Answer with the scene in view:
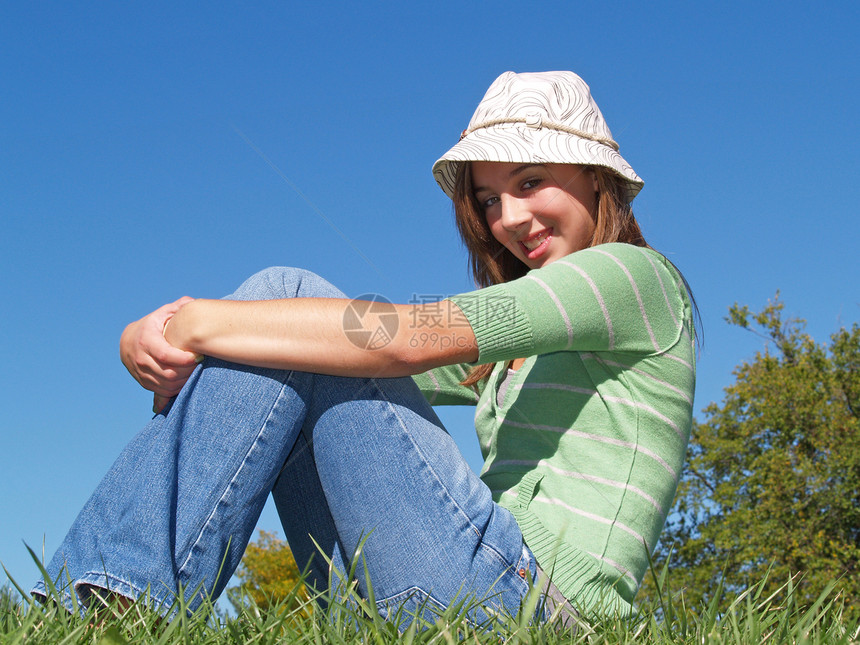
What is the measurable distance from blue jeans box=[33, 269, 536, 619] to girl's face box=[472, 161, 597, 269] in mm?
1111

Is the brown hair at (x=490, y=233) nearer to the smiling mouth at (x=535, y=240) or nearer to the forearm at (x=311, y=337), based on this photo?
the smiling mouth at (x=535, y=240)

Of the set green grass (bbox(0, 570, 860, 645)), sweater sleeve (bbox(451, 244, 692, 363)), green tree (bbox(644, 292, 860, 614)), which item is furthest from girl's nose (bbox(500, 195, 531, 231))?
green tree (bbox(644, 292, 860, 614))

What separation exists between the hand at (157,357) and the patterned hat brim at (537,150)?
1340 millimetres

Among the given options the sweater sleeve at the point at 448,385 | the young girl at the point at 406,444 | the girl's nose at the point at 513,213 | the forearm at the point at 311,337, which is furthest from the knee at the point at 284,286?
the sweater sleeve at the point at 448,385

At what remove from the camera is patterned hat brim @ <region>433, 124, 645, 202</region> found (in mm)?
2891

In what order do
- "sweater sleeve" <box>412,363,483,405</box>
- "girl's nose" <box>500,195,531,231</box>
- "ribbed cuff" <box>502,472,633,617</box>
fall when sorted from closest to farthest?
"ribbed cuff" <box>502,472,633,617</box>, "girl's nose" <box>500,195,531,231</box>, "sweater sleeve" <box>412,363,483,405</box>

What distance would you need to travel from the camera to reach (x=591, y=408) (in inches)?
94.3

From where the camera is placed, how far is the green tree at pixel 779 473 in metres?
14.4

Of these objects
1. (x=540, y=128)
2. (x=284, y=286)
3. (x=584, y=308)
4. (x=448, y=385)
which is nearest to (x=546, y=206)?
(x=540, y=128)

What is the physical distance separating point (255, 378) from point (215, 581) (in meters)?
0.51

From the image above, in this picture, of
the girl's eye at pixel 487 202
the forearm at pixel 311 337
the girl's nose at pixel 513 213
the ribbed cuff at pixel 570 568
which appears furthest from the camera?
the girl's eye at pixel 487 202

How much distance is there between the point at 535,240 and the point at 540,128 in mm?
445

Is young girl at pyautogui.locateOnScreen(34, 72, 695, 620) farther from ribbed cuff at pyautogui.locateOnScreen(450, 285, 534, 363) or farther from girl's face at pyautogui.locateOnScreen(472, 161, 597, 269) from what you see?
girl's face at pyautogui.locateOnScreen(472, 161, 597, 269)

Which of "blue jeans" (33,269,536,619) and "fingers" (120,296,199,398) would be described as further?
"fingers" (120,296,199,398)
